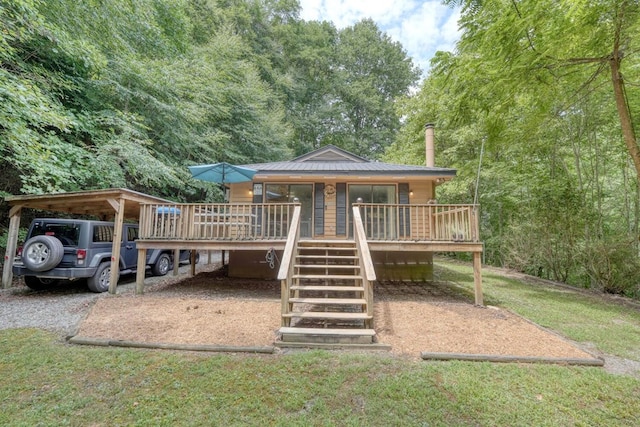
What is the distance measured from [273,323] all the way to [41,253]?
17.9 ft

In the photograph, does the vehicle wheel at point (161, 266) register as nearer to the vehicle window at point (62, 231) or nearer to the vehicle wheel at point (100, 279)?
the vehicle wheel at point (100, 279)

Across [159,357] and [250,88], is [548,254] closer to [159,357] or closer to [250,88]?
[159,357]

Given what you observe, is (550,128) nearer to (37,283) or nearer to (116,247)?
(116,247)

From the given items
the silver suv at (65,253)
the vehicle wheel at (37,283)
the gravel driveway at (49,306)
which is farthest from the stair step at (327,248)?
the vehicle wheel at (37,283)

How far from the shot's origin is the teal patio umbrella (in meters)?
7.11

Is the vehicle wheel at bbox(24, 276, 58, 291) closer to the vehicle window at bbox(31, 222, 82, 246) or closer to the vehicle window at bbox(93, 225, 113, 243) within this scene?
the vehicle window at bbox(31, 222, 82, 246)

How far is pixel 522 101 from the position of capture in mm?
8070

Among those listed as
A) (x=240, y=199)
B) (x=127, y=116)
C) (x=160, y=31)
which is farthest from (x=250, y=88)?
(x=240, y=199)

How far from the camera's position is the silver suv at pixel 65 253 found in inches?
239

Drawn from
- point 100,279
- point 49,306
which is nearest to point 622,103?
point 100,279

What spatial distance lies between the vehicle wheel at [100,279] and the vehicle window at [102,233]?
595 mm

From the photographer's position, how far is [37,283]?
23.0 feet

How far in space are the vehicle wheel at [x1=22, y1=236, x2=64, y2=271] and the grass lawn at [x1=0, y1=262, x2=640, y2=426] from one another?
106 inches

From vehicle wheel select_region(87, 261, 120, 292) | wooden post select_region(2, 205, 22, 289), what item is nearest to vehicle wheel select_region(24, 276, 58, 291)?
wooden post select_region(2, 205, 22, 289)
